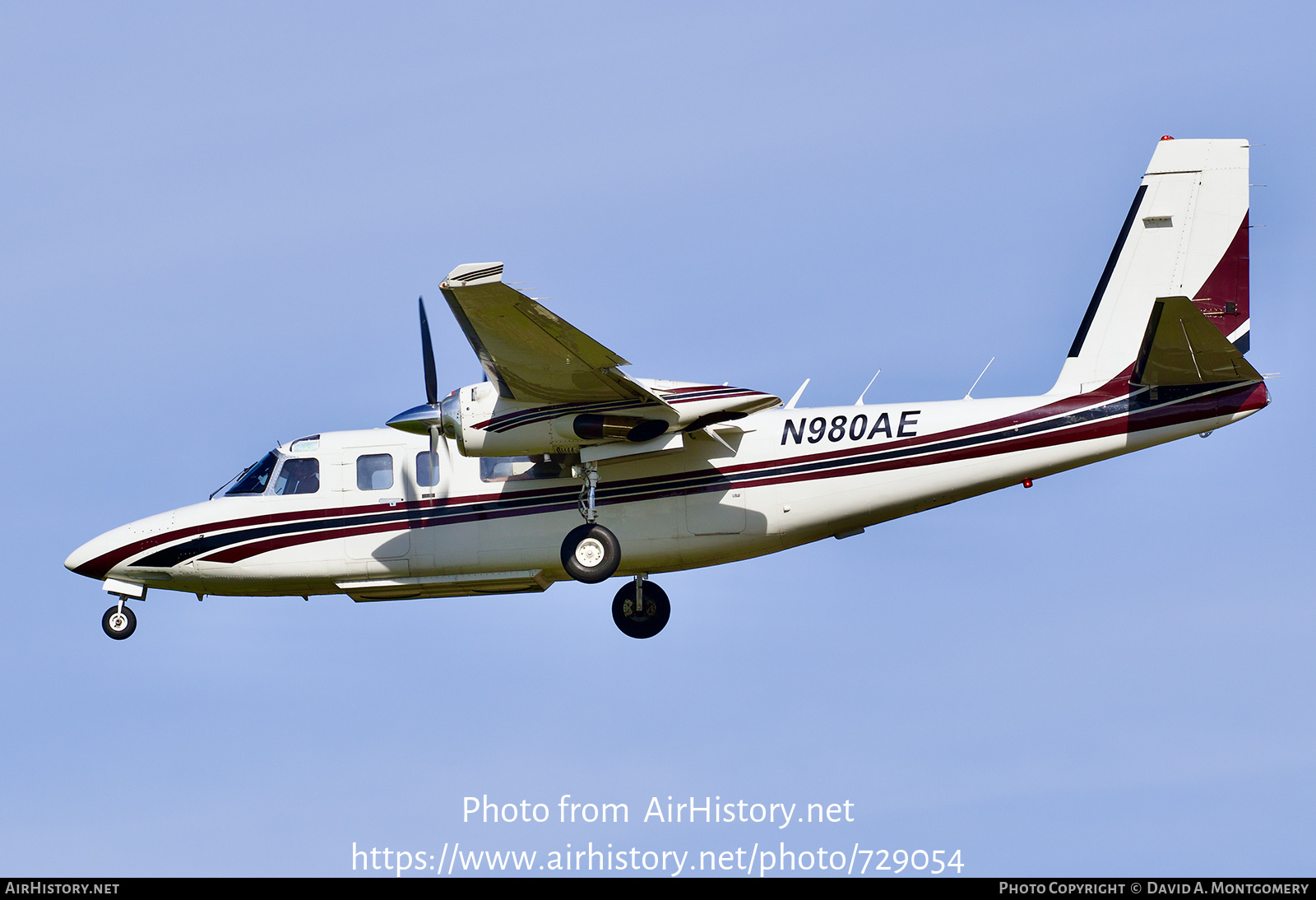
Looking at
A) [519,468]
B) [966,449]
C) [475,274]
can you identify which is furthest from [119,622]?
[966,449]

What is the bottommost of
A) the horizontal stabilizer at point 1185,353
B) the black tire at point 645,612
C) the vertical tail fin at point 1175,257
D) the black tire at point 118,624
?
the black tire at point 118,624

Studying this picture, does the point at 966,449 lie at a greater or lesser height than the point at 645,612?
greater

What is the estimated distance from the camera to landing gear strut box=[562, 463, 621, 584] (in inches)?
821

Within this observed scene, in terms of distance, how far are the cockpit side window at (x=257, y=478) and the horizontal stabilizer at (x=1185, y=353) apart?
42.0 feet

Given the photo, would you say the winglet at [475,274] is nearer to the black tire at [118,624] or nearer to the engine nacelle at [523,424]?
the engine nacelle at [523,424]

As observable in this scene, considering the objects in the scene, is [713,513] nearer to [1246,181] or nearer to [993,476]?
[993,476]

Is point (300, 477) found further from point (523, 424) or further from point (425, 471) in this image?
point (523, 424)

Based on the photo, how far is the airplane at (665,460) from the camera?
66.2 ft

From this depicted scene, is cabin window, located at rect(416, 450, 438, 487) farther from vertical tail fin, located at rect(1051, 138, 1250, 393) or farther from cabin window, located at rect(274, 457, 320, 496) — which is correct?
vertical tail fin, located at rect(1051, 138, 1250, 393)

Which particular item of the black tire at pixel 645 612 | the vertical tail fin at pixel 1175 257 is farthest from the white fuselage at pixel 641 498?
the black tire at pixel 645 612

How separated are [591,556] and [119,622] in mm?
7717

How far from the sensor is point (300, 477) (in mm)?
22391

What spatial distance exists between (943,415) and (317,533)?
940cm

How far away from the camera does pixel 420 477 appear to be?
72.0ft
